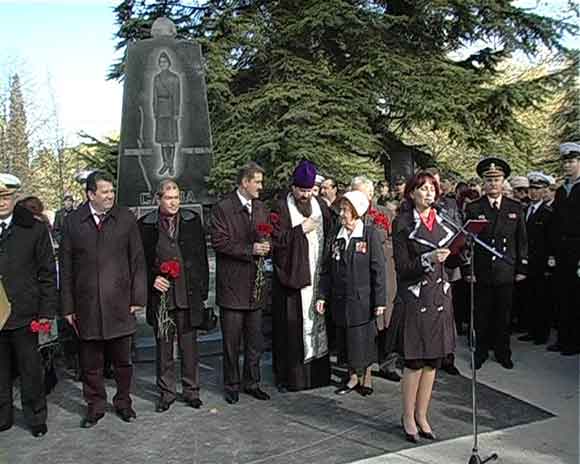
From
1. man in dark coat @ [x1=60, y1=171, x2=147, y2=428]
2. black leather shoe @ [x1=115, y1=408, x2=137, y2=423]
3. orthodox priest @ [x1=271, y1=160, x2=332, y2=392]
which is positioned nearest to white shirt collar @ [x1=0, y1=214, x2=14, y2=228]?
man in dark coat @ [x1=60, y1=171, x2=147, y2=428]

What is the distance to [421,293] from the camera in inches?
184

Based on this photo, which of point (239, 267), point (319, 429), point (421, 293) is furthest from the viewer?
point (239, 267)

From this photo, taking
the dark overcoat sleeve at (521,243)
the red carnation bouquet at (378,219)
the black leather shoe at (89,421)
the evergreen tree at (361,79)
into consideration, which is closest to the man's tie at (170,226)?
the black leather shoe at (89,421)

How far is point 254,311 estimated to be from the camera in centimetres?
606

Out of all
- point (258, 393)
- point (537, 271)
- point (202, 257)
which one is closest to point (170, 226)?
point (202, 257)

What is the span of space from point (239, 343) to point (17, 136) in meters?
30.4

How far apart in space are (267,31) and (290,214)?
8410 millimetres

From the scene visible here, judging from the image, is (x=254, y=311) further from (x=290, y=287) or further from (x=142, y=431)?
(x=142, y=431)

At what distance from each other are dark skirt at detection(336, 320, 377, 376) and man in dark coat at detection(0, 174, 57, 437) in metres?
2.43

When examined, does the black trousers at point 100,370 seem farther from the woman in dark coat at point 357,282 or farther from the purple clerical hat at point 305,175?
the purple clerical hat at point 305,175

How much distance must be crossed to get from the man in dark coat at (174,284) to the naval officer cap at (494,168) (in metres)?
2.85

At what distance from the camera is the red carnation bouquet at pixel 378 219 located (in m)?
6.08

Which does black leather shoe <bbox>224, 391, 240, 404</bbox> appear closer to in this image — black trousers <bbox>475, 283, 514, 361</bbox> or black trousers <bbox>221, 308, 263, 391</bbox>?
black trousers <bbox>221, 308, 263, 391</bbox>

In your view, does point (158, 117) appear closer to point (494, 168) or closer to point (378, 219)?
point (378, 219)
